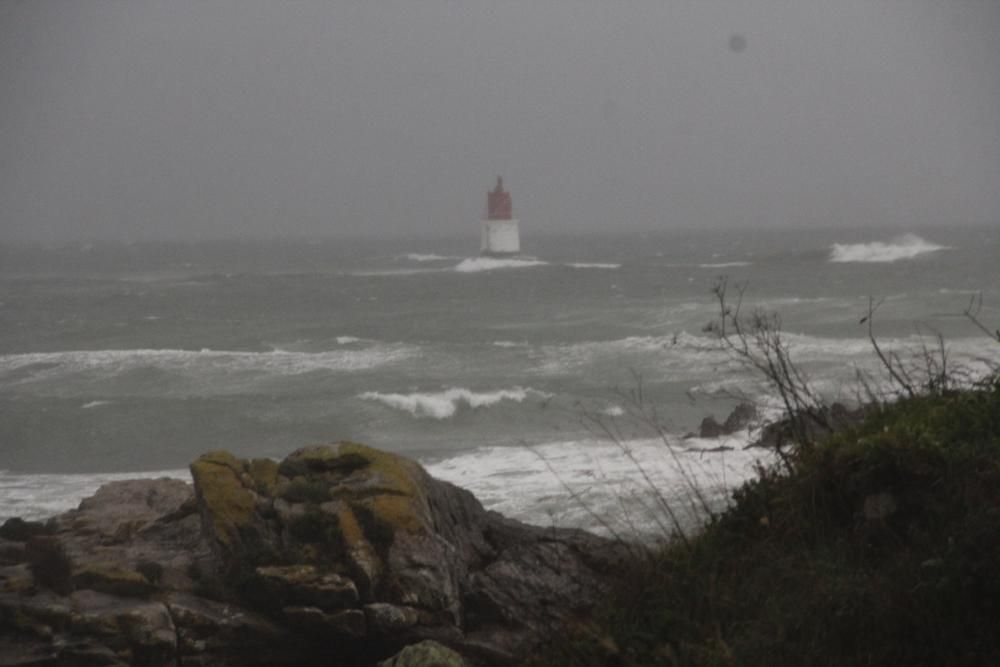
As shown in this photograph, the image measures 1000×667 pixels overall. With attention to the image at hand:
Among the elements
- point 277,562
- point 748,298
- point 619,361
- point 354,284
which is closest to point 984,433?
point 277,562

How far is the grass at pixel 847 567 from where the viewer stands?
4.54m

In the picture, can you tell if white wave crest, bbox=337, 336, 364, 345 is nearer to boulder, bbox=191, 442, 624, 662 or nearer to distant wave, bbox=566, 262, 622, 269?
boulder, bbox=191, 442, 624, 662

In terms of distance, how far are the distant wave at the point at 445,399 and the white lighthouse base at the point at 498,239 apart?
58481 mm


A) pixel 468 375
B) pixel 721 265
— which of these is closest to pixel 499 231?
pixel 721 265

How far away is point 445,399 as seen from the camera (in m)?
23.7

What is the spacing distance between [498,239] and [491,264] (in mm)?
4211

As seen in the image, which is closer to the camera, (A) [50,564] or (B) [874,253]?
(A) [50,564]

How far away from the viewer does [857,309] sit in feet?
127

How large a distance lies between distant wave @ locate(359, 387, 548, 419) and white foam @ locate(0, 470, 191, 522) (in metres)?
5.83

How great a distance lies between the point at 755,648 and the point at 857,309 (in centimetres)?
3599

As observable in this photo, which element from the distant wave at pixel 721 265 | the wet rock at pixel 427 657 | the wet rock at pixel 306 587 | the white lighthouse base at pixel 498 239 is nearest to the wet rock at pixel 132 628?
the wet rock at pixel 306 587

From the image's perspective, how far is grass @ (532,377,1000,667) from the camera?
4.54 metres

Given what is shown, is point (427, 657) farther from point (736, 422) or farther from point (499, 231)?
point (499, 231)

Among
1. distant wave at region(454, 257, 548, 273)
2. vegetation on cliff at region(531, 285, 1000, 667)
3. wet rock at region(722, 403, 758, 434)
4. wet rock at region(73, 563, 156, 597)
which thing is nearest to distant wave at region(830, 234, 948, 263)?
distant wave at region(454, 257, 548, 273)
